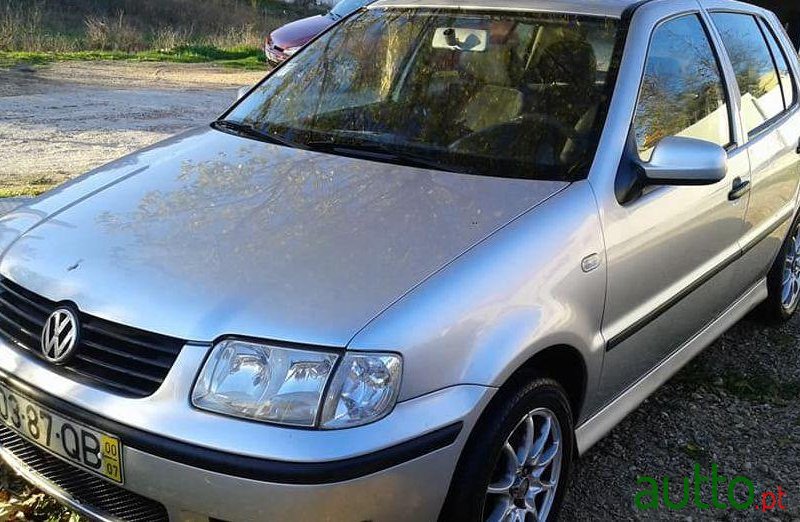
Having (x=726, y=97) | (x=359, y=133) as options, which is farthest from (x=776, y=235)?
(x=359, y=133)

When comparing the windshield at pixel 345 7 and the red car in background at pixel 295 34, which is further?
the red car in background at pixel 295 34

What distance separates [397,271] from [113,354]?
74 cm

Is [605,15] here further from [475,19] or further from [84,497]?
[84,497]

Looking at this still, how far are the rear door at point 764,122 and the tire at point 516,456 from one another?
1.60 m

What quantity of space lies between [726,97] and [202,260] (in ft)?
7.70

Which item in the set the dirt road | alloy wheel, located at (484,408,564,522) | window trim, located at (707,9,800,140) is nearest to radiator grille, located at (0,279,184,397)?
alloy wheel, located at (484,408,564,522)

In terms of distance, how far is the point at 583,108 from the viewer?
282 centimetres

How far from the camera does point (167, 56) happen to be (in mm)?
15531

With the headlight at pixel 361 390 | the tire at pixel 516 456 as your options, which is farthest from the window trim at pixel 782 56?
the headlight at pixel 361 390

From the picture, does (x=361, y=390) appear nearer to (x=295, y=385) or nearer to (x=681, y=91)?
(x=295, y=385)

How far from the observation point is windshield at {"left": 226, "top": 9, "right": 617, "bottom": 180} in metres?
Answer: 2.76

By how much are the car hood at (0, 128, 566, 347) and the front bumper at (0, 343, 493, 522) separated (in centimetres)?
23

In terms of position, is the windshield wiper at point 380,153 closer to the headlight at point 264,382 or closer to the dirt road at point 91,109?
the headlight at point 264,382

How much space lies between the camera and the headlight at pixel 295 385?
189 cm
